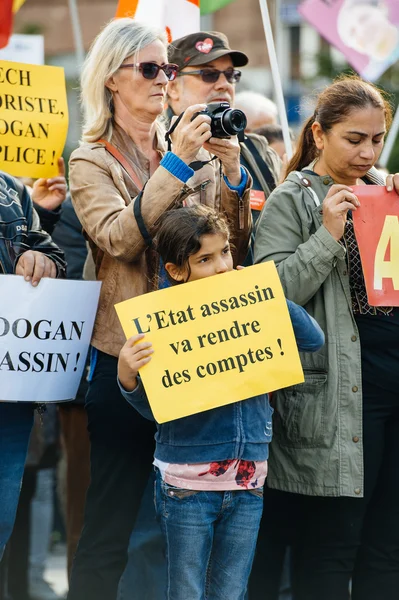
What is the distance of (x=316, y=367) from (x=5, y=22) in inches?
94.0

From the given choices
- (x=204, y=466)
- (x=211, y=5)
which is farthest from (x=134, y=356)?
(x=211, y=5)

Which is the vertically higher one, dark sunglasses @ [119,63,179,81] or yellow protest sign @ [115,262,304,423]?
dark sunglasses @ [119,63,179,81]

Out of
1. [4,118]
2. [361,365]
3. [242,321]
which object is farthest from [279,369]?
[4,118]

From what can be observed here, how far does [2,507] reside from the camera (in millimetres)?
3430

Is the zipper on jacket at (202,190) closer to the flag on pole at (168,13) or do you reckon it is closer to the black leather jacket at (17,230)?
the black leather jacket at (17,230)

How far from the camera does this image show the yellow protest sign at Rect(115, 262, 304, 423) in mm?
3104

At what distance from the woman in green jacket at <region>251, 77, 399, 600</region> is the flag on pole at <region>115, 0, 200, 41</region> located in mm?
1358

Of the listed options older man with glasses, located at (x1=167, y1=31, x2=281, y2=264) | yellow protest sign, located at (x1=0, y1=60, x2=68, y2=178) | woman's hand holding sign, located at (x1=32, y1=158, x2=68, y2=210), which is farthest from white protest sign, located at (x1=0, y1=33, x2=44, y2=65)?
woman's hand holding sign, located at (x1=32, y1=158, x2=68, y2=210)

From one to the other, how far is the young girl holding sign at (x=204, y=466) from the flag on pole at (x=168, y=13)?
183cm

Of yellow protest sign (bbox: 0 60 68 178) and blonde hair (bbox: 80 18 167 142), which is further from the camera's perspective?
yellow protest sign (bbox: 0 60 68 178)

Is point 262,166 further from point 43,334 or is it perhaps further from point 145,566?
point 145,566

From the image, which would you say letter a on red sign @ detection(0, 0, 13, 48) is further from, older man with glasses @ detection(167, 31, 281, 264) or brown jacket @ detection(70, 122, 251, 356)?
brown jacket @ detection(70, 122, 251, 356)

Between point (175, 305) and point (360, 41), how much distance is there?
326cm

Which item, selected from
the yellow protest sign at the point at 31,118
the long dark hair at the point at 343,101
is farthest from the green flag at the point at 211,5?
the long dark hair at the point at 343,101
